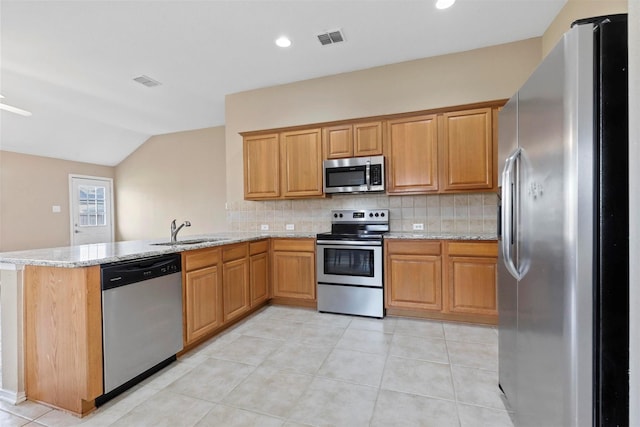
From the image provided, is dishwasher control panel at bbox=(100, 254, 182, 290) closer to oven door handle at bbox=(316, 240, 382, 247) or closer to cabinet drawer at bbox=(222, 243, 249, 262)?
cabinet drawer at bbox=(222, 243, 249, 262)

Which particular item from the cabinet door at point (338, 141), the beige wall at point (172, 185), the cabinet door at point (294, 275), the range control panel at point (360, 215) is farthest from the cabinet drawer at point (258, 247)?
the beige wall at point (172, 185)

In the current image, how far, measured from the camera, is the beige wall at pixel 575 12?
202cm

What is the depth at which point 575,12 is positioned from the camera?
2.40 metres

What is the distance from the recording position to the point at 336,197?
3.88 meters

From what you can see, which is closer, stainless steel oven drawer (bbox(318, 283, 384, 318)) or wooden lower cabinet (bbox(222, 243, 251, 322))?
wooden lower cabinet (bbox(222, 243, 251, 322))

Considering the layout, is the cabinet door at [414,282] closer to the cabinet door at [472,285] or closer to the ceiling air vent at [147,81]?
the cabinet door at [472,285]

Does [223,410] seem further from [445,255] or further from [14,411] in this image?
[445,255]

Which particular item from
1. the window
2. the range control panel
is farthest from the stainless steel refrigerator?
the window

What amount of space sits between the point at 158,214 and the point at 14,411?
5104 millimetres

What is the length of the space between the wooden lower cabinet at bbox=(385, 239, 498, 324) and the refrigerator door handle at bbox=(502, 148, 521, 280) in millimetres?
1527

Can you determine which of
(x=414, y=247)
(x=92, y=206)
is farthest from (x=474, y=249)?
(x=92, y=206)

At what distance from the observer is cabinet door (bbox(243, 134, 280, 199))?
3.87 metres

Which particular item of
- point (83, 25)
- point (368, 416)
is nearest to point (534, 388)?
point (368, 416)

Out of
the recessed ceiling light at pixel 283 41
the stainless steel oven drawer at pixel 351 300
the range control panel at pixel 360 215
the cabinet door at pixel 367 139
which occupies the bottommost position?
the stainless steel oven drawer at pixel 351 300
